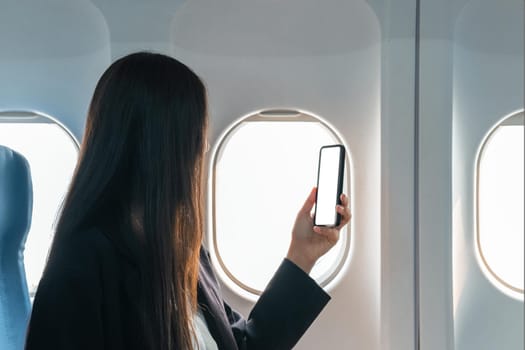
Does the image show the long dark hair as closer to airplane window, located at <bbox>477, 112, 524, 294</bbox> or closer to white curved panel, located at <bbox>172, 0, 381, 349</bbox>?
white curved panel, located at <bbox>172, 0, 381, 349</bbox>

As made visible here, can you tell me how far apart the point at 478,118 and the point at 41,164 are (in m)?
1.40

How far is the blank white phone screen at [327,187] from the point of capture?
54.4 inches

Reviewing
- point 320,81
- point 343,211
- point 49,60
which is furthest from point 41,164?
point 343,211

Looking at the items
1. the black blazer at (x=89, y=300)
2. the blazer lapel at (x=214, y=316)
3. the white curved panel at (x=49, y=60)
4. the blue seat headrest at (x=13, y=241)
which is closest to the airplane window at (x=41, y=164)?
the white curved panel at (x=49, y=60)

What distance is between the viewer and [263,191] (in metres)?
2.04

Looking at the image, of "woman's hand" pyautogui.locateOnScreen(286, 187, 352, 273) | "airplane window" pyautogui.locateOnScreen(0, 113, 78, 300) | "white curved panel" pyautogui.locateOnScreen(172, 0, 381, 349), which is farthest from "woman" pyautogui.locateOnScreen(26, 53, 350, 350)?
"airplane window" pyautogui.locateOnScreen(0, 113, 78, 300)

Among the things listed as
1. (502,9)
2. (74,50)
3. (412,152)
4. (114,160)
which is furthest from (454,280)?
(74,50)

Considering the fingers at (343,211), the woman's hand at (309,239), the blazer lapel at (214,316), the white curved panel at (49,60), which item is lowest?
the blazer lapel at (214,316)

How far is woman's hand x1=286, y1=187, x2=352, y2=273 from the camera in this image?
52.4 inches

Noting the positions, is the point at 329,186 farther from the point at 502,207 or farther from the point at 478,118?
the point at 502,207

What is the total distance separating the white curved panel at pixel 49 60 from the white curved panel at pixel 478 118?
1.06 meters

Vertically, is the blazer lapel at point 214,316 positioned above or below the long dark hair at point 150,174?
below

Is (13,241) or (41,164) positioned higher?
(41,164)

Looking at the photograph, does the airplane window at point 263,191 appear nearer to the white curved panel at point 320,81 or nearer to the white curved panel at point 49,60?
the white curved panel at point 320,81
